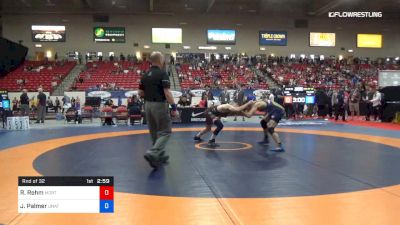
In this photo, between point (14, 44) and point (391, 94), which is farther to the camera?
point (14, 44)

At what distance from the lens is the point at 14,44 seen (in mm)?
29953

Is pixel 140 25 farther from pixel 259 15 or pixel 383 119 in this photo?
pixel 383 119

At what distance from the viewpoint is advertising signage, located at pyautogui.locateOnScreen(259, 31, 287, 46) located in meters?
33.4

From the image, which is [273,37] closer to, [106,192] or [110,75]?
[110,75]

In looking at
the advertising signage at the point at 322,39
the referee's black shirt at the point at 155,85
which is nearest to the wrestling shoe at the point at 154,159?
the referee's black shirt at the point at 155,85

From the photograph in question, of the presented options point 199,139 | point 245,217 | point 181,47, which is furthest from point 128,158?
point 181,47

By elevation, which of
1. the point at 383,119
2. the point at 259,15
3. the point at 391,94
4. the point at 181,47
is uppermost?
the point at 259,15

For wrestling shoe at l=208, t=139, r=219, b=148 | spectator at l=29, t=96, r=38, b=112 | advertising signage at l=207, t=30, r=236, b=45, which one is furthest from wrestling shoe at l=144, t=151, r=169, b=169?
advertising signage at l=207, t=30, r=236, b=45

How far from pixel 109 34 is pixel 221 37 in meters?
9.40

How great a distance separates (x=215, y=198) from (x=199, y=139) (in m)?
4.85

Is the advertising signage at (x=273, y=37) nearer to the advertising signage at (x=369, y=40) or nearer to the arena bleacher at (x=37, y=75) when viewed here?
the advertising signage at (x=369, y=40)

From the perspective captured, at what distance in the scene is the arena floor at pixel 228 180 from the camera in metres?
3.35

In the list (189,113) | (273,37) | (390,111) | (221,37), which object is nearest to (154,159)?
(189,113)

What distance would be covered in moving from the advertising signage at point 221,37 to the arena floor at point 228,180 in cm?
2514
